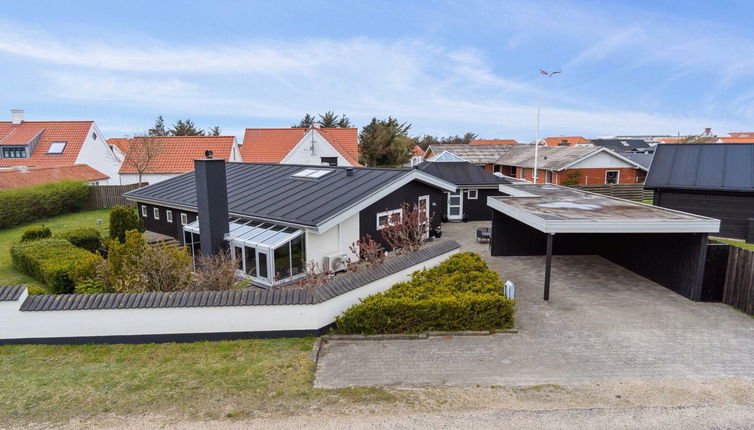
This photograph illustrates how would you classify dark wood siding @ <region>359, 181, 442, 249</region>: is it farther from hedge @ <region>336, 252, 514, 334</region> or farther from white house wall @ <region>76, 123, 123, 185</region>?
white house wall @ <region>76, 123, 123, 185</region>

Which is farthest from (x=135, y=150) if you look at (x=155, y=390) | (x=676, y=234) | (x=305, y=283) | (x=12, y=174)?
(x=676, y=234)

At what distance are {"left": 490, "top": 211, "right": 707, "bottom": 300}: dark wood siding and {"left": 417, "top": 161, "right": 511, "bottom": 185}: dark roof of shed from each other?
8207mm

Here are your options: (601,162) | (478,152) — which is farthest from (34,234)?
(478,152)

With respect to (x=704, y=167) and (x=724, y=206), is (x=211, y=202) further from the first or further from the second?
(x=704, y=167)

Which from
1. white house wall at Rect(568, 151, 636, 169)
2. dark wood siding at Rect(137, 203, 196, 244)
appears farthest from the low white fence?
white house wall at Rect(568, 151, 636, 169)

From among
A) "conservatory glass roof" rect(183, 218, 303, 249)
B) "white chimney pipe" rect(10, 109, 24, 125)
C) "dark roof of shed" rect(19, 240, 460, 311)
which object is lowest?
"dark roof of shed" rect(19, 240, 460, 311)

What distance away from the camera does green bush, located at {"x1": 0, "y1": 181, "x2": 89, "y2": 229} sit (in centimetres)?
2265

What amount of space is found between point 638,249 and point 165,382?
45.9 feet

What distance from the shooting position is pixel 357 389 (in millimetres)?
6953

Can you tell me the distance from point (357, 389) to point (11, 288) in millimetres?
7191

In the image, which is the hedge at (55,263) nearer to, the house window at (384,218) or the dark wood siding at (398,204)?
the dark wood siding at (398,204)

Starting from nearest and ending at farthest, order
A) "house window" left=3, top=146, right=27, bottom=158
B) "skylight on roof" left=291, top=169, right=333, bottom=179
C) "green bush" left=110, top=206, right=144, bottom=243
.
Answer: "green bush" left=110, top=206, right=144, bottom=243 < "skylight on roof" left=291, top=169, right=333, bottom=179 < "house window" left=3, top=146, right=27, bottom=158

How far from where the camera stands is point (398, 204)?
55.7 feet

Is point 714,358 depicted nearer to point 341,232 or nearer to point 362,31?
point 341,232
